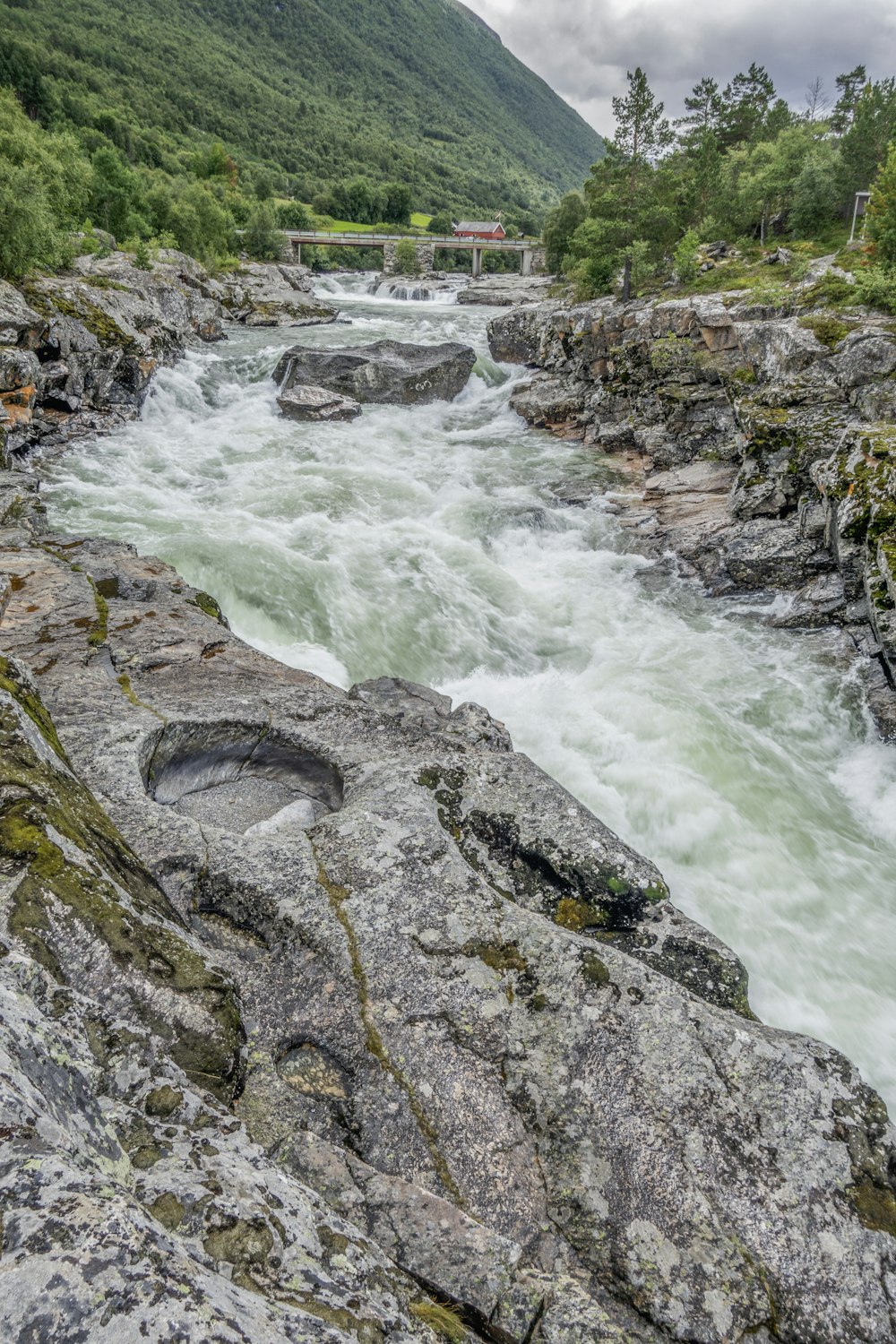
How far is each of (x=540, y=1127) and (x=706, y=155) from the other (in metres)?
66.7

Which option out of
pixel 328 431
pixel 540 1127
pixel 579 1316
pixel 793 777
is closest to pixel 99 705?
pixel 540 1127

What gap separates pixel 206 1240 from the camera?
2549 millimetres

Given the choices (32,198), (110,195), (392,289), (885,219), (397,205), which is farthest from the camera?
(397,205)

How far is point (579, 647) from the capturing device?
15812mm

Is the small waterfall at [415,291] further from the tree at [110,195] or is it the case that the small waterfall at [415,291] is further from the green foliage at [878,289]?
the green foliage at [878,289]

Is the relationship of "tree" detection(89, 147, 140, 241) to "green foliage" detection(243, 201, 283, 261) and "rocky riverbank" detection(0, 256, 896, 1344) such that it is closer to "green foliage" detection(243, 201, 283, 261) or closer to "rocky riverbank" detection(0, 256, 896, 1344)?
"green foliage" detection(243, 201, 283, 261)

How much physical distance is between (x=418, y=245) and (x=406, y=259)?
5389mm

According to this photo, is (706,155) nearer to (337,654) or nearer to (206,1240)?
(337,654)

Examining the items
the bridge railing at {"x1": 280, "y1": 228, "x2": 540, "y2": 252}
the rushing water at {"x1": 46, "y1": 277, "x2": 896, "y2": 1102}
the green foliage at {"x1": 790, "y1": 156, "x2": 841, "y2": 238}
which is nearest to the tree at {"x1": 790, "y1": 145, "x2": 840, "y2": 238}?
the green foliage at {"x1": 790, "y1": 156, "x2": 841, "y2": 238}

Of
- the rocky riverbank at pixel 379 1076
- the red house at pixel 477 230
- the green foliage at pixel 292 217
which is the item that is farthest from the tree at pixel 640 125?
the red house at pixel 477 230

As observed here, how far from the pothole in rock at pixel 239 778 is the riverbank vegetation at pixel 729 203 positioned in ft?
98.8

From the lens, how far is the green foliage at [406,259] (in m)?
86.4

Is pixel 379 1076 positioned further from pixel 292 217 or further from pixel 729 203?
pixel 292 217

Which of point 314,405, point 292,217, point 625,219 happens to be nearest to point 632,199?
point 625,219
